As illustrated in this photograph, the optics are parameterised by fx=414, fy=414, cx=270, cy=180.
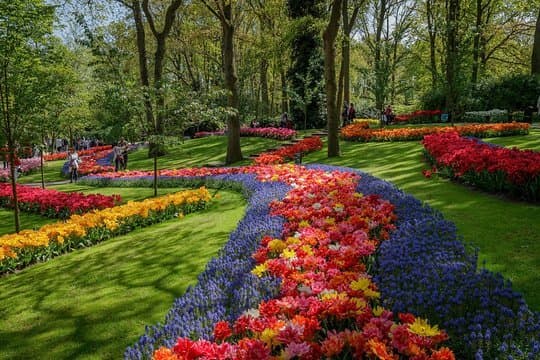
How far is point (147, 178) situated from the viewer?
1620 centimetres

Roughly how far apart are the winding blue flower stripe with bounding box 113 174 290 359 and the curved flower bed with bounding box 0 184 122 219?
683cm

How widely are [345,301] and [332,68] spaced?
14.4 meters

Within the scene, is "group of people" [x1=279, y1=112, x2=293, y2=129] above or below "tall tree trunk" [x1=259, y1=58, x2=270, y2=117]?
below

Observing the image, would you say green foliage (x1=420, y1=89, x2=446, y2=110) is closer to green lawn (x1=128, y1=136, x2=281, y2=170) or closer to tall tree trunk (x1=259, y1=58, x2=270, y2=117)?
tall tree trunk (x1=259, y1=58, x2=270, y2=117)

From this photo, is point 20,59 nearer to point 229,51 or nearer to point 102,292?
point 102,292

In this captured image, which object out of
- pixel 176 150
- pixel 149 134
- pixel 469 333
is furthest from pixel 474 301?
pixel 176 150

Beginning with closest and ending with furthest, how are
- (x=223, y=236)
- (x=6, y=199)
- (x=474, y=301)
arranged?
(x=474, y=301), (x=223, y=236), (x=6, y=199)

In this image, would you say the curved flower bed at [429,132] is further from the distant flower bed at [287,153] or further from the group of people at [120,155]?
the group of people at [120,155]

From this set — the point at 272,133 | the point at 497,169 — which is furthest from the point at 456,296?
the point at 272,133

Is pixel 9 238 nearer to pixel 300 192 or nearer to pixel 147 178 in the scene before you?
pixel 300 192

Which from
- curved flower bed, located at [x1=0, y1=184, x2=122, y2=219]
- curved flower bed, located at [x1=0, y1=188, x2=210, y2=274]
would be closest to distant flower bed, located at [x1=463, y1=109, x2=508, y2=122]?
curved flower bed, located at [x1=0, y1=188, x2=210, y2=274]

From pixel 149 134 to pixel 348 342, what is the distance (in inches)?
422

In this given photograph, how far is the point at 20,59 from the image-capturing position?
8.52 metres

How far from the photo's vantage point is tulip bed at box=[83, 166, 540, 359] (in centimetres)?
267
